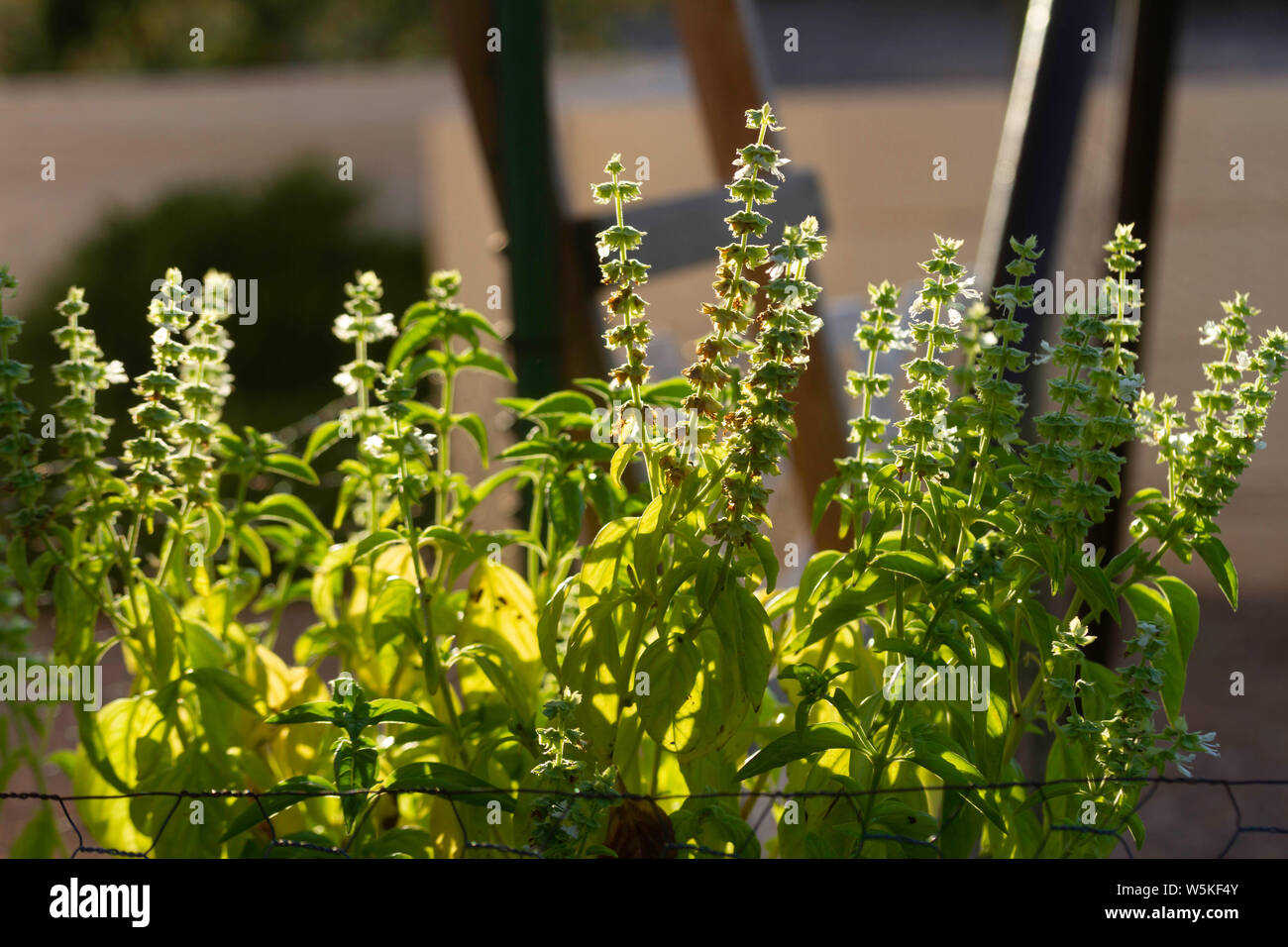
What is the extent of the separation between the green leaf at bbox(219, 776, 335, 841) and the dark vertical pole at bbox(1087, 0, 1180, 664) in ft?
3.64

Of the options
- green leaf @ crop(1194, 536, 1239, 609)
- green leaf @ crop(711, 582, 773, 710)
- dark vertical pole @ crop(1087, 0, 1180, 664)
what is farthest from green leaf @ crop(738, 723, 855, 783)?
dark vertical pole @ crop(1087, 0, 1180, 664)

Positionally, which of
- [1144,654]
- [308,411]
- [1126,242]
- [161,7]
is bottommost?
[1144,654]

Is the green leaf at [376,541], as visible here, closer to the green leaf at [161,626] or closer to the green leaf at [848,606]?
the green leaf at [161,626]

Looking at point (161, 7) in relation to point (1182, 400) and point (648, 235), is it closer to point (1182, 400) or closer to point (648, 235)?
point (1182, 400)

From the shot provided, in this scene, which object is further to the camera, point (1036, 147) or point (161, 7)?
point (161, 7)

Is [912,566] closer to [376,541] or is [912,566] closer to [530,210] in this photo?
[376,541]

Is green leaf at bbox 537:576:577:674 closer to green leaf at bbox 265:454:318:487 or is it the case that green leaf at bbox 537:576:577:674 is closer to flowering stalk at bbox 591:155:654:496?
flowering stalk at bbox 591:155:654:496

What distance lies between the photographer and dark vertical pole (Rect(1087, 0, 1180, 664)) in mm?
1524

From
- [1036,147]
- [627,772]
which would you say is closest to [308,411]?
[1036,147]

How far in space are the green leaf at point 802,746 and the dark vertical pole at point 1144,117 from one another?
941 mm

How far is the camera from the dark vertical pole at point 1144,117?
5.00ft

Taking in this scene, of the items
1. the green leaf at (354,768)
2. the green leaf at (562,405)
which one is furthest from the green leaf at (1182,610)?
the green leaf at (354,768)

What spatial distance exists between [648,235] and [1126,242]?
0.76 meters
